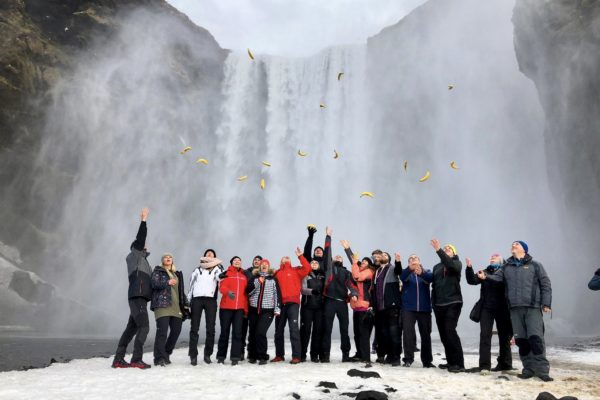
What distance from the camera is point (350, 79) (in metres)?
45.4

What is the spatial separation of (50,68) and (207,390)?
35.4m

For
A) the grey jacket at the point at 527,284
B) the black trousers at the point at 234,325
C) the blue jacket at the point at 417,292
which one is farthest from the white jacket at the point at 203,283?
the grey jacket at the point at 527,284

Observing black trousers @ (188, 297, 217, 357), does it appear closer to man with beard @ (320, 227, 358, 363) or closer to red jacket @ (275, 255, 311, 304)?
red jacket @ (275, 255, 311, 304)

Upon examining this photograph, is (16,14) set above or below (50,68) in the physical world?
above

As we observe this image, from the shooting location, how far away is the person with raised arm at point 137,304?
26.2 feet

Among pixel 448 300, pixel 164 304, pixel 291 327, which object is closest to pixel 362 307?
pixel 291 327

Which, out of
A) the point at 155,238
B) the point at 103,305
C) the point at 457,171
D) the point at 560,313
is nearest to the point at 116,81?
the point at 155,238

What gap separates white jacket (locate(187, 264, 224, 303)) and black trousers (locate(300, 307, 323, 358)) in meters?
1.89

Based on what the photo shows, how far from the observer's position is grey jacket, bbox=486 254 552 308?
277 inches

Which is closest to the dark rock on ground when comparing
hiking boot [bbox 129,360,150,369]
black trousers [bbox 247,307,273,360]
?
black trousers [bbox 247,307,273,360]

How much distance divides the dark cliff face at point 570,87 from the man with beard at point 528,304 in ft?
76.0

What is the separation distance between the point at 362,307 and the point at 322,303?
0.81m

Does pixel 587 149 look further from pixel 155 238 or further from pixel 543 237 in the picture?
pixel 155 238

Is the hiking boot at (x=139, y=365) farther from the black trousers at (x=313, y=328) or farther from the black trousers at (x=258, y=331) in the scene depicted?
the black trousers at (x=313, y=328)
